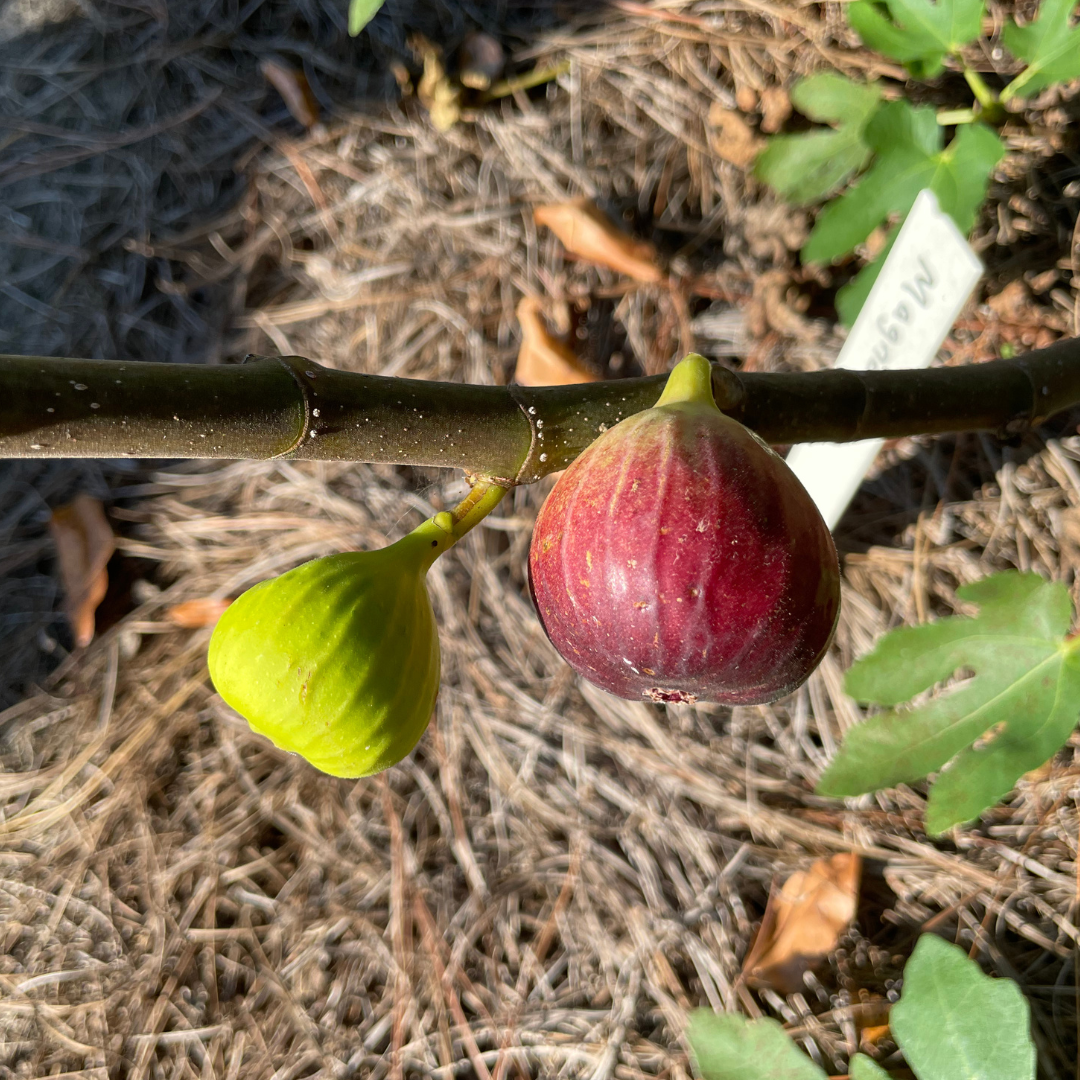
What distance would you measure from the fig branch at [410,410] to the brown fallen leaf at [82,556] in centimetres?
161

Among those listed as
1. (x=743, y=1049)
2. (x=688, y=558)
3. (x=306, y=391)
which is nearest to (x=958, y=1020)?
(x=743, y=1049)

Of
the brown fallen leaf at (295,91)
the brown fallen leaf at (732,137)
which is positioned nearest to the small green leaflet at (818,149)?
the brown fallen leaf at (732,137)

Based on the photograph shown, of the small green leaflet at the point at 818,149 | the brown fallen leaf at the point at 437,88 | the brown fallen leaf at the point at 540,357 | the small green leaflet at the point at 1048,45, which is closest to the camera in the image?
the small green leaflet at the point at 1048,45

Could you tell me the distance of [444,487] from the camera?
211 centimetres

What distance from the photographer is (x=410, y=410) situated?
0.91 m

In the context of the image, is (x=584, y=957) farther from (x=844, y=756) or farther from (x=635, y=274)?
(x=635, y=274)

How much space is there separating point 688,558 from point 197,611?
1754 millimetres

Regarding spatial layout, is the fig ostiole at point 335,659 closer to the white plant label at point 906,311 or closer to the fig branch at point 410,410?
the fig branch at point 410,410

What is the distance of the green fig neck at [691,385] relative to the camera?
918 millimetres

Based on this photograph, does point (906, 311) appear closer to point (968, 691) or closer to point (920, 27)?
point (920, 27)

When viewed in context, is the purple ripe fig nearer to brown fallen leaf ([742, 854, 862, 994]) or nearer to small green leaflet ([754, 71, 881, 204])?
small green leaflet ([754, 71, 881, 204])

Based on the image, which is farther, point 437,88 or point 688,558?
point 437,88

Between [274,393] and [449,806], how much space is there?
4.79 feet

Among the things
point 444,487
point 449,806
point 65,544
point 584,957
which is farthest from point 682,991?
point 65,544
